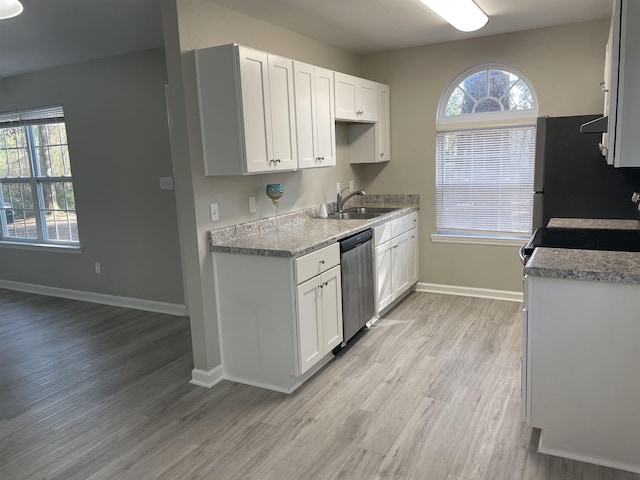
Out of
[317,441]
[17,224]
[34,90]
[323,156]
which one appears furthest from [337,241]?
[17,224]

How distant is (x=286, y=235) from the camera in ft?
11.0

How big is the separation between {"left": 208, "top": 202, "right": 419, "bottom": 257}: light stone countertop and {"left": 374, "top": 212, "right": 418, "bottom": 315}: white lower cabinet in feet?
0.57

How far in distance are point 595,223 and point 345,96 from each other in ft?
6.91

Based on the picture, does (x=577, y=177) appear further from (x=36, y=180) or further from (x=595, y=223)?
(x=36, y=180)

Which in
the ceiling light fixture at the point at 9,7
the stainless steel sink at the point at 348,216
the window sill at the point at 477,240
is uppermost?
the ceiling light fixture at the point at 9,7

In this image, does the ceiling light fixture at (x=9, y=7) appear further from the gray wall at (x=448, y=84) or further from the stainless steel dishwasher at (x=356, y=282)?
the gray wall at (x=448, y=84)

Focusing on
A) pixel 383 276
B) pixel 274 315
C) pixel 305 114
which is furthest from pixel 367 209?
pixel 274 315

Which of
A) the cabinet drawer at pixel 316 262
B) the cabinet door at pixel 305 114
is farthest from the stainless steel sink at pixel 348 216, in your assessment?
the cabinet drawer at pixel 316 262

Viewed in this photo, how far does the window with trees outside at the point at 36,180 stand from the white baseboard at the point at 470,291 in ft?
12.3

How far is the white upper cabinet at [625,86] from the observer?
1960 mm

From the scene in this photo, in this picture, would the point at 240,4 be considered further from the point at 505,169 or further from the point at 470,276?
the point at 470,276

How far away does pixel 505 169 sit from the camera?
4.47 metres

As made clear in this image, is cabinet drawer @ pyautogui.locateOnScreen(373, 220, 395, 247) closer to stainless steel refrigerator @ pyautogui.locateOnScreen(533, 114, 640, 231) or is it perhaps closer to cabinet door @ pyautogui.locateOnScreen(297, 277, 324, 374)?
cabinet door @ pyautogui.locateOnScreen(297, 277, 324, 374)

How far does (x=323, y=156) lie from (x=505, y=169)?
6.07 ft
